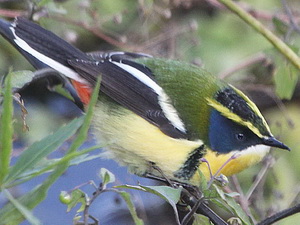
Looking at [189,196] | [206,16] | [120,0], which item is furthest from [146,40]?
[189,196]

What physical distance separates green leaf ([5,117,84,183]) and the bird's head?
1124mm

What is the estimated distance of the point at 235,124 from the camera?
202cm

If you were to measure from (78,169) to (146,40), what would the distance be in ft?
4.10

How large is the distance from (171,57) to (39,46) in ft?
3.86

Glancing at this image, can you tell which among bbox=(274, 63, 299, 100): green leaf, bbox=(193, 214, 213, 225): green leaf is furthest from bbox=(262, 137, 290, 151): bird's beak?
bbox=(193, 214, 213, 225): green leaf

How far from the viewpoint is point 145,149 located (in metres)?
2.00

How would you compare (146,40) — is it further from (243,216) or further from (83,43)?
(243,216)

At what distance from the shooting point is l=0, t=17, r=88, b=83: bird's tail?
1.82 metres

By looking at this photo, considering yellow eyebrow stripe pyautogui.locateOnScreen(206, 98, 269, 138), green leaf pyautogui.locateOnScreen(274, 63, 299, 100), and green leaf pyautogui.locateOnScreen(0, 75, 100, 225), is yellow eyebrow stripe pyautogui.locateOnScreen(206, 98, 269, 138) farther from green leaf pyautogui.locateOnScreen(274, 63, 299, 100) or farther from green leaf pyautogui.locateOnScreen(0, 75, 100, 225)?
green leaf pyautogui.locateOnScreen(0, 75, 100, 225)

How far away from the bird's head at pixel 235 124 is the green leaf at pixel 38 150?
1.12 m

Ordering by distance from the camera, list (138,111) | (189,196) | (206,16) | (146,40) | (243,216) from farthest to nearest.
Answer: (206,16)
(146,40)
(138,111)
(189,196)
(243,216)

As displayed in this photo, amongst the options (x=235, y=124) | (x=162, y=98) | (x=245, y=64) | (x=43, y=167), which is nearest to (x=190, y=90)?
(x=162, y=98)

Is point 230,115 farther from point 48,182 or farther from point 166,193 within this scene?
point 48,182

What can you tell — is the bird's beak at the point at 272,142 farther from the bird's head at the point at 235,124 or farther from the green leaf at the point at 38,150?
the green leaf at the point at 38,150
